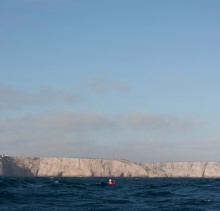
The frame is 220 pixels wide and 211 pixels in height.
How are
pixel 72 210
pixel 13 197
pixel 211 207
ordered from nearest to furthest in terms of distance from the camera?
pixel 72 210 → pixel 211 207 → pixel 13 197

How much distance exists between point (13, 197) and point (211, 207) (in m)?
21.1

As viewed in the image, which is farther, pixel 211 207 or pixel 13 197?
pixel 13 197

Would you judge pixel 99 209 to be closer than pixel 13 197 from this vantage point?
Yes

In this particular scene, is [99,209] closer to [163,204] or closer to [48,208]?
[48,208]

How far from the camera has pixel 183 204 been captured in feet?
138

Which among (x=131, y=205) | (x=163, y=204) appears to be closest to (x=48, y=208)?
(x=131, y=205)

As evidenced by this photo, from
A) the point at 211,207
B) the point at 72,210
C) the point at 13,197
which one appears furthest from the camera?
the point at 13,197

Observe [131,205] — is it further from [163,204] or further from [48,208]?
[48,208]

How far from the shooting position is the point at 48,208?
36500mm

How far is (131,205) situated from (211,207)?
777cm

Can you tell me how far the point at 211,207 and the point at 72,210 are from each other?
1380 centimetres

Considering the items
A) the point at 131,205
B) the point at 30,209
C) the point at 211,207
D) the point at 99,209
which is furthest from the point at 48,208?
the point at 211,207

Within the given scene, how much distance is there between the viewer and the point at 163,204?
1650 inches

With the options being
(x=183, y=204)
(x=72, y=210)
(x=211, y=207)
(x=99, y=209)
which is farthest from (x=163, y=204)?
(x=72, y=210)
